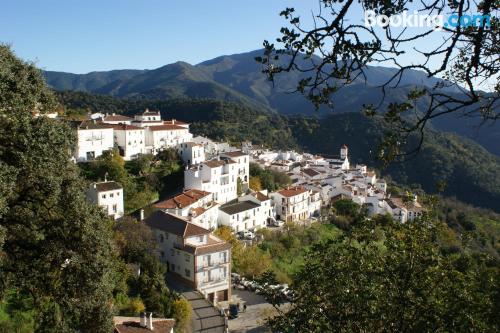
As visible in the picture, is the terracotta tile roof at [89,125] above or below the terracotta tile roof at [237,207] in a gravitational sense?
above

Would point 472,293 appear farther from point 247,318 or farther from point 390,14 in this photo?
point 247,318

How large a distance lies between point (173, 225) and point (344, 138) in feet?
241

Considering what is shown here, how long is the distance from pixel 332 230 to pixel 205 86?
519ft

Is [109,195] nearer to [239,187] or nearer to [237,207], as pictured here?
[237,207]

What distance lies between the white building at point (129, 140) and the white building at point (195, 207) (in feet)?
34.2

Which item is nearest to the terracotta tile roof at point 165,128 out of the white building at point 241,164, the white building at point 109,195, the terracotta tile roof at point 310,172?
the white building at point 241,164

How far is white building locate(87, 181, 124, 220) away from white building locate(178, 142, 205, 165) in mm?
12075

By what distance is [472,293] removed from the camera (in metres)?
6.49

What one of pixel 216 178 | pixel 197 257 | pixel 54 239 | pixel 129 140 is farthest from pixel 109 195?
pixel 54 239

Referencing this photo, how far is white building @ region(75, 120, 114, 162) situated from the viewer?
132ft

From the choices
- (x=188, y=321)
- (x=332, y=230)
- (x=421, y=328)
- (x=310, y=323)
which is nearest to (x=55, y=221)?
(x=310, y=323)

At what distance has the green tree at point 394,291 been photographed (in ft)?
19.7

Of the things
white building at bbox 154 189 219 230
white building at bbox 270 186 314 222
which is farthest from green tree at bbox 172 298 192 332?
white building at bbox 270 186 314 222

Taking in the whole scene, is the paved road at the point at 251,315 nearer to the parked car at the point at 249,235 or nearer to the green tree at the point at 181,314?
the green tree at the point at 181,314
